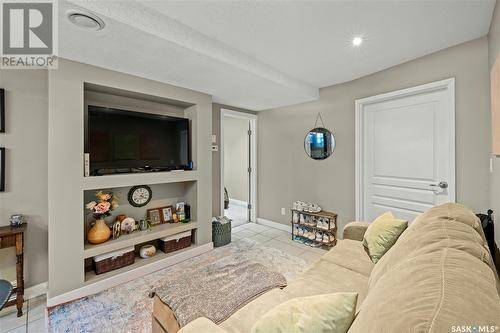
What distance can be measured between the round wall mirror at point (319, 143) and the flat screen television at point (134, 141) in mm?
1930

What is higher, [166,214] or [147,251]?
[166,214]

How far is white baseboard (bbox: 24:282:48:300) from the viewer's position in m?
2.05

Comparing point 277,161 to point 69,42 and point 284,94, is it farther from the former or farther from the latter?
point 69,42

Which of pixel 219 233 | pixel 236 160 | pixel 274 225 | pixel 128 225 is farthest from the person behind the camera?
pixel 236 160

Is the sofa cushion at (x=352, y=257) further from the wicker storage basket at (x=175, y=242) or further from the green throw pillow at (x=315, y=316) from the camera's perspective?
the wicker storage basket at (x=175, y=242)

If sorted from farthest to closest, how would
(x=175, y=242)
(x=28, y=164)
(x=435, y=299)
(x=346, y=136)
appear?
(x=346, y=136) < (x=175, y=242) < (x=28, y=164) < (x=435, y=299)

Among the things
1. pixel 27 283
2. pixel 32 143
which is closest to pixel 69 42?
pixel 32 143

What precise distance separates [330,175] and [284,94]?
1414 mm

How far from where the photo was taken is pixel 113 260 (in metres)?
2.35

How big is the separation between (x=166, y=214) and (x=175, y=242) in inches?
15.9

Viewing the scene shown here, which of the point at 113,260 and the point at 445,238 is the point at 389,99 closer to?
the point at 445,238

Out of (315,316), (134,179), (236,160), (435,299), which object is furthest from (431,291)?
(236,160)

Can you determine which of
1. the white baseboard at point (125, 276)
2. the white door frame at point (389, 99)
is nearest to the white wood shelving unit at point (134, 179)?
the white baseboard at point (125, 276)

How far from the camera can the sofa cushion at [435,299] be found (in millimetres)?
500
